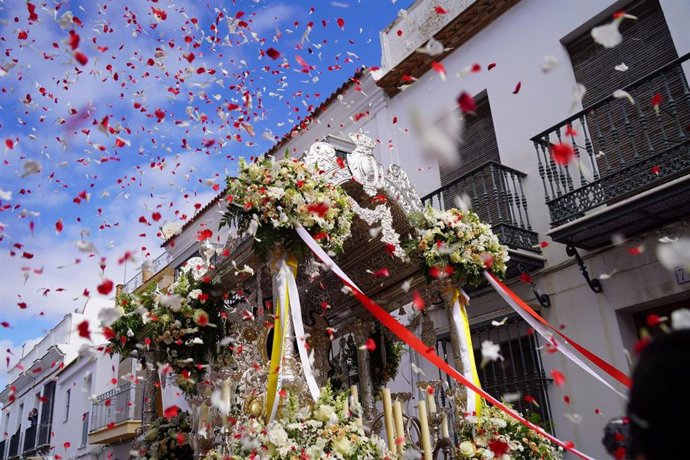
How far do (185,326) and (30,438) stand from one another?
26150mm

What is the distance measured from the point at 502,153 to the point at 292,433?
248 inches

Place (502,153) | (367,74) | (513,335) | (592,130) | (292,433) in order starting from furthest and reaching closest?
(367,74), (502,153), (513,335), (592,130), (292,433)

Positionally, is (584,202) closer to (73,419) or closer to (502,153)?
(502,153)

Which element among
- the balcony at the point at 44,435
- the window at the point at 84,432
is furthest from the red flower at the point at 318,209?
the balcony at the point at 44,435

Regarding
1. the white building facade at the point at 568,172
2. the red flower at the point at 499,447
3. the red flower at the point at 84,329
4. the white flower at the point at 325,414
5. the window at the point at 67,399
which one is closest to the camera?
the red flower at the point at 84,329

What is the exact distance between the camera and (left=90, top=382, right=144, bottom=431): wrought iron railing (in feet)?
63.8

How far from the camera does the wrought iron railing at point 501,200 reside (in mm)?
8203

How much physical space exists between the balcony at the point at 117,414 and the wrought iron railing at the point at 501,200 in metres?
13.8

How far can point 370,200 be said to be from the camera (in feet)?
20.6

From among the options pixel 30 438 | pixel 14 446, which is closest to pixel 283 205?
pixel 30 438

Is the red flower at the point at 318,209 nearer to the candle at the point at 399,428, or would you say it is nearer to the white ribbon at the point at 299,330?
the white ribbon at the point at 299,330

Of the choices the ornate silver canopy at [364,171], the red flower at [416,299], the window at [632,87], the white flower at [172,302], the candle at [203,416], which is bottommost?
the candle at [203,416]

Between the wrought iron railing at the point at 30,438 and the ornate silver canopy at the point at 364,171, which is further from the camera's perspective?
the wrought iron railing at the point at 30,438

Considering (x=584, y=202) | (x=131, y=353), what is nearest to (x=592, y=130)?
(x=584, y=202)
